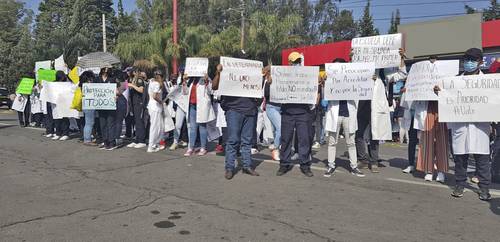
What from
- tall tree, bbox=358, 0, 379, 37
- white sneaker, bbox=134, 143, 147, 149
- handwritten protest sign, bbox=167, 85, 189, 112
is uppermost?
tall tree, bbox=358, 0, 379, 37

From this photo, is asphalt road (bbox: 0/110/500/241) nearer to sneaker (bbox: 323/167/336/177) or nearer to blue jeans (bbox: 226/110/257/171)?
sneaker (bbox: 323/167/336/177)

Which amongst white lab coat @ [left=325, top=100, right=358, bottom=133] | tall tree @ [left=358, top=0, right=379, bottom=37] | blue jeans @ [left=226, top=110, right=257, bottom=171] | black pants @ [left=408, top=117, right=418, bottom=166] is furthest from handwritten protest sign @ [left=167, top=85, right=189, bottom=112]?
tall tree @ [left=358, top=0, right=379, bottom=37]

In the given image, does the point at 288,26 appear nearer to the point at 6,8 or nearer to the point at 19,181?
the point at 19,181

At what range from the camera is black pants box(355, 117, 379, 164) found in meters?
7.66

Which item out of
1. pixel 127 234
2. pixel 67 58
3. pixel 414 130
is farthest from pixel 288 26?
pixel 127 234

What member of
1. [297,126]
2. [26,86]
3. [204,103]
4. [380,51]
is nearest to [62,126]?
[26,86]

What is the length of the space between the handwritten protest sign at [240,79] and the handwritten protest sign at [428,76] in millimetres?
2366

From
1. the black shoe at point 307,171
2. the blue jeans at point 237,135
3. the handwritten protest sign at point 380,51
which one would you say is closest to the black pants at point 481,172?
the black shoe at point 307,171

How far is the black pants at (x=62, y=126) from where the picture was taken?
1145cm

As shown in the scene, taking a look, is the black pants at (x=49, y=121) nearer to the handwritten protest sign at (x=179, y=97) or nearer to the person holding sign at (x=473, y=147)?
the handwritten protest sign at (x=179, y=97)

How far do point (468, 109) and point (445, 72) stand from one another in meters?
1.10

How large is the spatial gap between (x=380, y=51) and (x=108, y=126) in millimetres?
5773

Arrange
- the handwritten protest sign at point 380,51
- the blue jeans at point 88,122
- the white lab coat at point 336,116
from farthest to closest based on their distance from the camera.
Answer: the blue jeans at point 88,122 → the handwritten protest sign at point 380,51 → the white lab coat at point 336,116

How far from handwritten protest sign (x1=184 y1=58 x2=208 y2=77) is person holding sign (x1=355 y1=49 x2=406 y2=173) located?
9.73 feet
